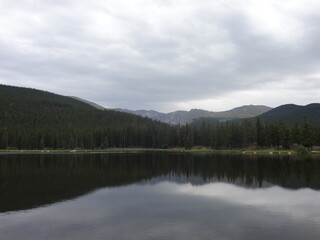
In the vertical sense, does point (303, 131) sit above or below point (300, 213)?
above

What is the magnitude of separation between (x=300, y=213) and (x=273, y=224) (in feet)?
18.6

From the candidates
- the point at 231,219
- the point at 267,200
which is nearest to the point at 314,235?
the point at 231,219

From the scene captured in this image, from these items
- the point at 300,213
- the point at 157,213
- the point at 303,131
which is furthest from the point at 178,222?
the point at 303,131

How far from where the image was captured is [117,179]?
49.7 m

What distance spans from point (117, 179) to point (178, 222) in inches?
1082

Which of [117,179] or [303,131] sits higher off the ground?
[303,131]

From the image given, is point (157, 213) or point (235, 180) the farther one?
point (235, 180)

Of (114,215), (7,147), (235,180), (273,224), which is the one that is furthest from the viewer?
(7,147)

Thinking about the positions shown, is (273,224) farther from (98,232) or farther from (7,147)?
(7,147)

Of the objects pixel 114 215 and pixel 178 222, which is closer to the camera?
pixel 178 222

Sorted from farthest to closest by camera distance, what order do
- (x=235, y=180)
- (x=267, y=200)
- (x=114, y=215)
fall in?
(x=235, y=180) < (x=267, y=200) < (x=114, y=215)

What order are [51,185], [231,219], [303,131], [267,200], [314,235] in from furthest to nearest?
[303,131], [51,185], [267,200], [231,219], [314,235]

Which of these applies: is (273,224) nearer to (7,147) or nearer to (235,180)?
(235,180)

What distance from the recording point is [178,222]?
23.8 metres
